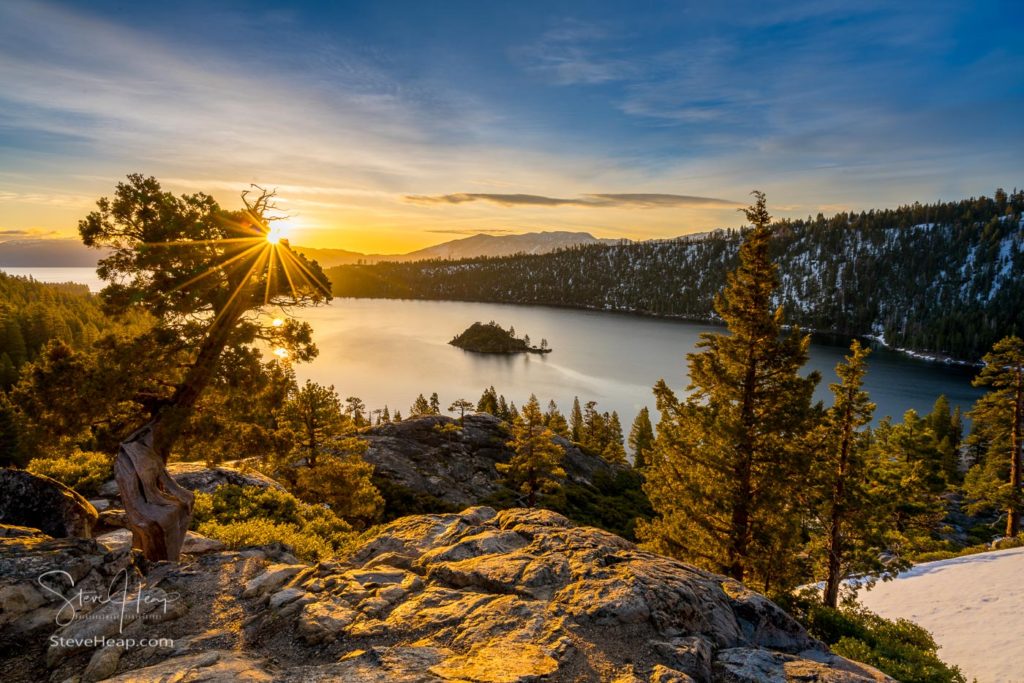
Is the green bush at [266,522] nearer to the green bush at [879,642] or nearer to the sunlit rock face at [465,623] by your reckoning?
the sunlit rock face at [465,623]

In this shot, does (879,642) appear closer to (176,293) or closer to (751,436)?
(751,436)

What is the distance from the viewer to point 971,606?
55.7 feet

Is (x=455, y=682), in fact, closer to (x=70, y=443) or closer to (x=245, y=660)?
(x=245, y=660)

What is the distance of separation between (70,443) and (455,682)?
12.5m

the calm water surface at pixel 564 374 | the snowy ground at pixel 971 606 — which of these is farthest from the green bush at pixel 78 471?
the calm water surface at pixel 564 374

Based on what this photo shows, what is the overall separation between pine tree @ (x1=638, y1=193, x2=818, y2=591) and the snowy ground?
16.4 feet

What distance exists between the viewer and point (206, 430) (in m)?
11.5

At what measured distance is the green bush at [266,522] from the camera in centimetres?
1216

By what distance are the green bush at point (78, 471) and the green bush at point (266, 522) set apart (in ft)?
9.03

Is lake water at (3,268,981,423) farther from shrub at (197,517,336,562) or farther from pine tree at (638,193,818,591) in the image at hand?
shrub at (197,517,336,562)

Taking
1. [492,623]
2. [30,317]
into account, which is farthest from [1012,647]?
[30,317]

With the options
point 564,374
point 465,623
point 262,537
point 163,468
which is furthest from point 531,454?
point 564,374

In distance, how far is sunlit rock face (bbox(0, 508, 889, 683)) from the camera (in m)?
5.91

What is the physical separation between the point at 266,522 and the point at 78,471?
6071 mm
